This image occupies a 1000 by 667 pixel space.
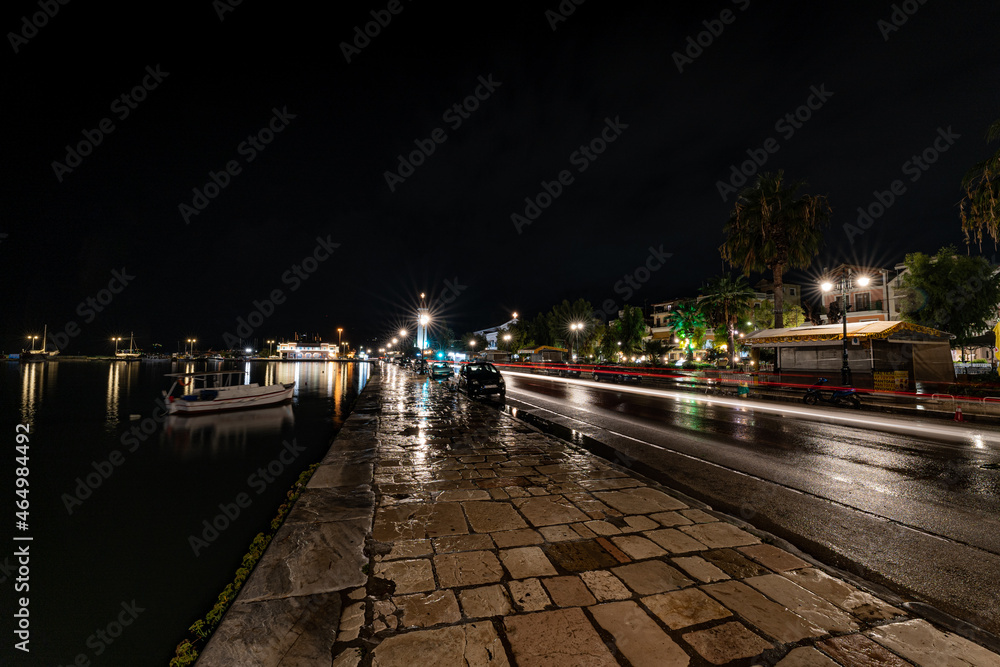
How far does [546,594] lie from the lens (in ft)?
10.8

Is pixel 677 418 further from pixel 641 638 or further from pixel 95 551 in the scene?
pixel 95 551

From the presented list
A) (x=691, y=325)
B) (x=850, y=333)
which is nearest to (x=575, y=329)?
(x=691, y=325)

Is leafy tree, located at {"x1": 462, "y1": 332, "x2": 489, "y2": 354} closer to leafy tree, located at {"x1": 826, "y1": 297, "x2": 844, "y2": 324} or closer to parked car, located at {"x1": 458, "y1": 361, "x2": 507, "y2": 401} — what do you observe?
leafy tree, located at {"x1": 826, "y1": 297, "x2": 844, "y2": 324}

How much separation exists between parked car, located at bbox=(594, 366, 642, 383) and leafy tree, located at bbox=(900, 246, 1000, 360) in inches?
709

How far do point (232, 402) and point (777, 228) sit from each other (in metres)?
32.9

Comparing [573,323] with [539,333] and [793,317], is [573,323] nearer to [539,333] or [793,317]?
[539,333]

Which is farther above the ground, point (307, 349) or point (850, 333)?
point (307, 349)

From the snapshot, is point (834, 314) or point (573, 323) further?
point (573, 323)

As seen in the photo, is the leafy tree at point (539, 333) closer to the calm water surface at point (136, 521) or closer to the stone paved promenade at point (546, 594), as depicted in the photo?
the calm water surface at point (136, 521)

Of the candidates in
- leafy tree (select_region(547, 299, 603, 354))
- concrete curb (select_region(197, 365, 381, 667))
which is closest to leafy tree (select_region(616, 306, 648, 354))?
leafy tree (select_region(547, 299, 603, 354))

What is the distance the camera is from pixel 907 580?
3773 mm

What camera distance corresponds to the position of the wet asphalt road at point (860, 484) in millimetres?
3986

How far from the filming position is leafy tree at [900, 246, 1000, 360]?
24.2 m

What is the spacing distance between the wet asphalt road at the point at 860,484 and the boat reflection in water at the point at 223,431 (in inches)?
431
